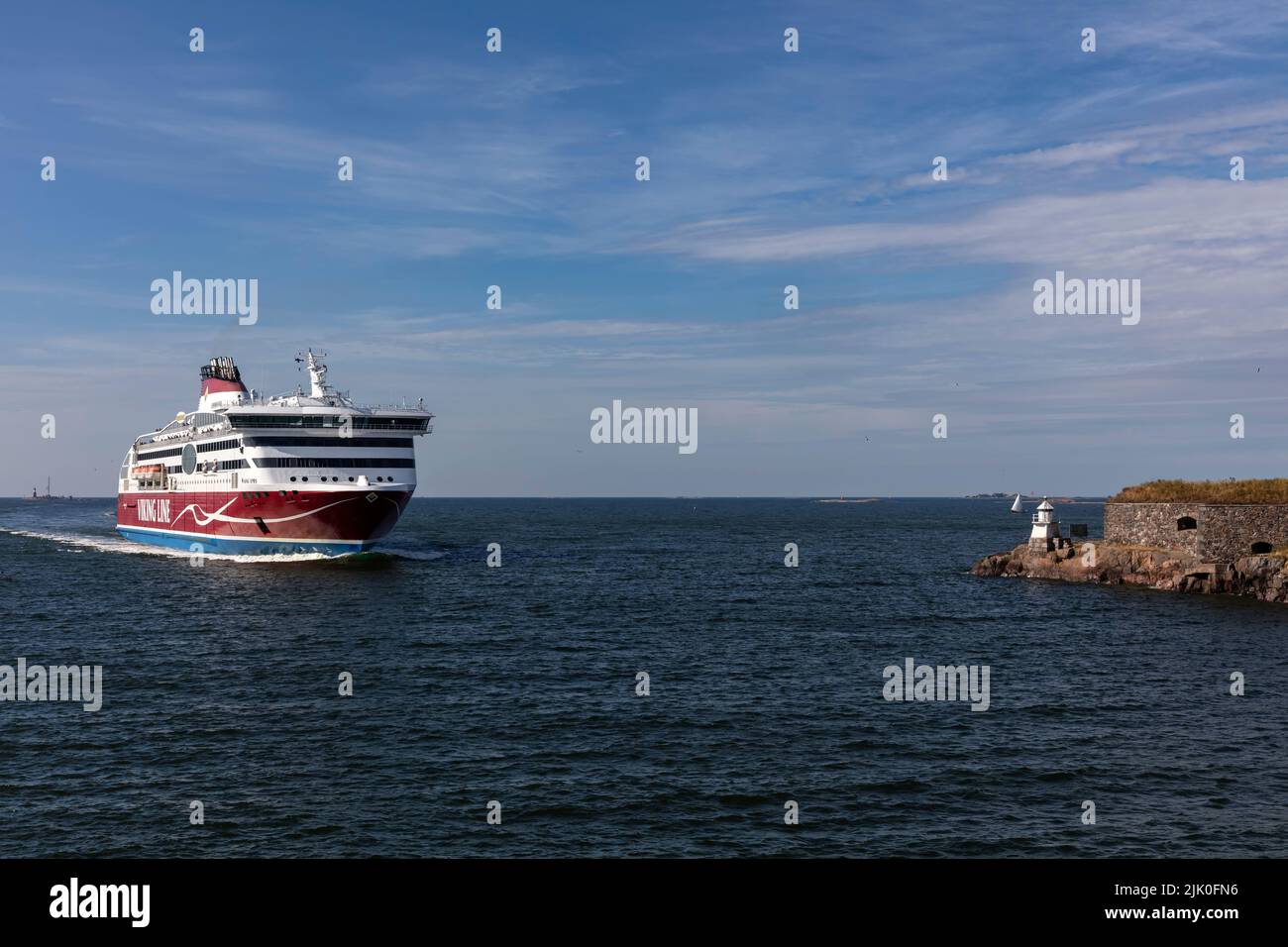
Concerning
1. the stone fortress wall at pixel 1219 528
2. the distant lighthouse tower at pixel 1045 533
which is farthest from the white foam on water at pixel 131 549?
the stone fortress wall at pixel 1219 528

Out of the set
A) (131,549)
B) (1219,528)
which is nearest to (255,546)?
(131,549)

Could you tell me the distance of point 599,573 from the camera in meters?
75.8

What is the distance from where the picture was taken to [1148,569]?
6381cm

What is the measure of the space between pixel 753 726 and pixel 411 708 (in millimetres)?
11023

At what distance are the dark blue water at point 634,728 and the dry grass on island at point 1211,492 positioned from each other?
10373 millimetres

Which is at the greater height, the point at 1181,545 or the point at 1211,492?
the point at 1211,492

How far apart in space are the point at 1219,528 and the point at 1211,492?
563 centimetres

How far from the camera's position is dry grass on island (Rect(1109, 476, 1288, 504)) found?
61519 mm

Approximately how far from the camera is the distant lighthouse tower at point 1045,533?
71688mm

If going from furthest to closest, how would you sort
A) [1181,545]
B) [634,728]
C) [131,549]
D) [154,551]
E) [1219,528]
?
1. [131,549]
2. [154,551]
3. [1181,545]
4. [1219,528]
5. [634,728]

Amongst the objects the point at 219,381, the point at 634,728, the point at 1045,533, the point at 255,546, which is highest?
the point at 219,381

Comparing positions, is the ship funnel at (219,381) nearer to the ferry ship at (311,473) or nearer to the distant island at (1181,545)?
the ferry ship at (311,473)

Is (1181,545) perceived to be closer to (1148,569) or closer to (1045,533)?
(1148,569)
